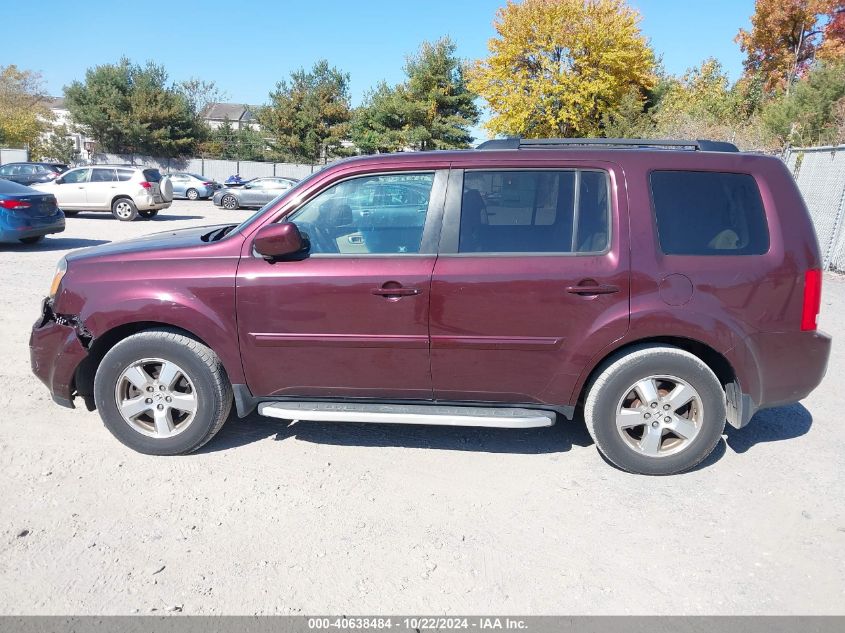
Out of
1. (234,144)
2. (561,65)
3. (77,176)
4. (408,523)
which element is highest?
(561,65)

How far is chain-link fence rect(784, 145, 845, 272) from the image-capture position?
427 inches

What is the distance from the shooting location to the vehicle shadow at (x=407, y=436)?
4094 millimetres

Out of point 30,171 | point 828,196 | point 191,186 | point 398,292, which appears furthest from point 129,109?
point 398,292

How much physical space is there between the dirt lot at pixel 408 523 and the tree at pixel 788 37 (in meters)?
43.6

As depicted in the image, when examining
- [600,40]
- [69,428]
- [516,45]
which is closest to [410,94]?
[516,45]

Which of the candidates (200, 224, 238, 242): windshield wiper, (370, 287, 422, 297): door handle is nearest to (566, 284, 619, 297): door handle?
(370, 287, 422, 297): door handle

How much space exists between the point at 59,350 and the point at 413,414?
225 cm

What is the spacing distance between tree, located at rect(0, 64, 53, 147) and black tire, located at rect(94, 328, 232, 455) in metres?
58.9

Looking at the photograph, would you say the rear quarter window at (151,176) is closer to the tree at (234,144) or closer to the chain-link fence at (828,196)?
the chain-link fence at (828,196)

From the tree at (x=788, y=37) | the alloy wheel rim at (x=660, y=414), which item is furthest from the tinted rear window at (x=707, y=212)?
the tree at (x=788, y=37)

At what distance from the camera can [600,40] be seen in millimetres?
32625

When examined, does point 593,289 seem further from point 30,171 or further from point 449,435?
point 30,171

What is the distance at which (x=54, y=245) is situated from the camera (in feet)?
42.7

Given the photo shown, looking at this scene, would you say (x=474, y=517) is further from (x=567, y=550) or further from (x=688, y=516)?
(x=688, y=516)
